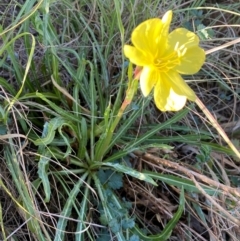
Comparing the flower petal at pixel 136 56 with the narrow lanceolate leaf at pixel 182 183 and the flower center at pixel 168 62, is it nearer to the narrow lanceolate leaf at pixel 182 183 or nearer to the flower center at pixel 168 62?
the flower center at pixel 168 62

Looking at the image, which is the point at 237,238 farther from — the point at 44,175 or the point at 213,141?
the point at 44,175

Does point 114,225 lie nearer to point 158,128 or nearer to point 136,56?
point 158,128

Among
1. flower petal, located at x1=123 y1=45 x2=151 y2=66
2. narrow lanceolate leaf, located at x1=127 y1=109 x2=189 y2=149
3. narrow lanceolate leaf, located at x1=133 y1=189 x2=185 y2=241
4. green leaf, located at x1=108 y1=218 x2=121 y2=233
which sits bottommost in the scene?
narrow lanceolate leaf, located at x1=133 y1=189 x2=185 y2=241

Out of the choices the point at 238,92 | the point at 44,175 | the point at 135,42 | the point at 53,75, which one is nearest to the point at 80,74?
the point at 53,75

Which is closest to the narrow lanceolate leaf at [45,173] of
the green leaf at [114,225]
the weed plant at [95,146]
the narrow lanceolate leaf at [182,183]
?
the weed plant at [95,146]

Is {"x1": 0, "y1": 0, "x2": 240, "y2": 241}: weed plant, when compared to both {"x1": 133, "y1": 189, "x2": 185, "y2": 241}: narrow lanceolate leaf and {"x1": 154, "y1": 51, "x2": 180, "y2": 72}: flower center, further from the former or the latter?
{"x1": 154, "y1": 51, "x2": 180, "y2": 72}: flower center

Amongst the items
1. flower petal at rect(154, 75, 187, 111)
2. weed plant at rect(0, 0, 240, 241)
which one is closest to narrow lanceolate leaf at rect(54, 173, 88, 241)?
weed plant at rect(0, 0, 240, 241)

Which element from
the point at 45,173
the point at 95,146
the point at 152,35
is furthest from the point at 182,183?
the point at 152,35
